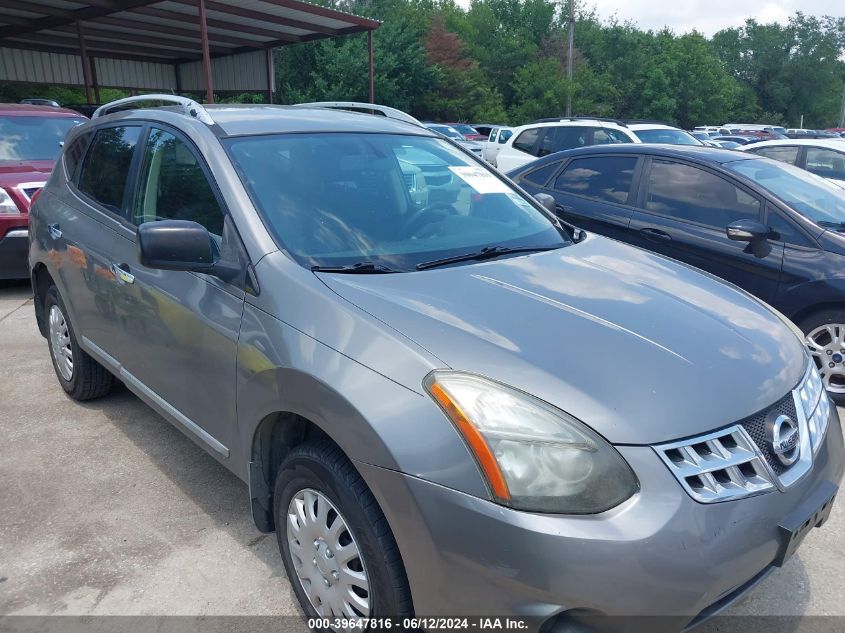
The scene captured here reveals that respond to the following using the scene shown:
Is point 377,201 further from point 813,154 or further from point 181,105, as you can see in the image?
point 813,154

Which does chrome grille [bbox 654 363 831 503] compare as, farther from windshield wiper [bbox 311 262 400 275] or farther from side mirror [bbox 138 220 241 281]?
side mirror [bbox 138 220 241 281]

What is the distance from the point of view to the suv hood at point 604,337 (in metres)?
1.80

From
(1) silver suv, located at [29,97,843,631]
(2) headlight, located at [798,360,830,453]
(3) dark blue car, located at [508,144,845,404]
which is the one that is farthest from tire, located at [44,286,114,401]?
(3) dark blue car, located at [508,144,845,404]

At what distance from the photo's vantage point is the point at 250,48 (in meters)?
19.9

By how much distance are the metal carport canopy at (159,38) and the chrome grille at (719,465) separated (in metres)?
13.2

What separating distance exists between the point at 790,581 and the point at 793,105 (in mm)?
74979

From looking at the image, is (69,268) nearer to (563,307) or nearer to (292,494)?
(292,494)

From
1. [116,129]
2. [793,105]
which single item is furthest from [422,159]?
[793,105]

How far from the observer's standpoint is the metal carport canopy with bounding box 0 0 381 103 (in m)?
14.0

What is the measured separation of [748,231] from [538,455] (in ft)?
11.1

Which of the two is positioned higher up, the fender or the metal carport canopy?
the metal carport canopy

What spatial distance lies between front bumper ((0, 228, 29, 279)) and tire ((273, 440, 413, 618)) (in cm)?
556

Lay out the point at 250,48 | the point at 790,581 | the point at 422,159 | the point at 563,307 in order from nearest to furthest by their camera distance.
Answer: the point at 563,307, the point at 790,581, the point at 422,159, the point at 250,48

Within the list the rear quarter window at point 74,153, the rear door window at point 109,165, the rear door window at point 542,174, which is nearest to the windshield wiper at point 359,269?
the rear door window at point 109,165
